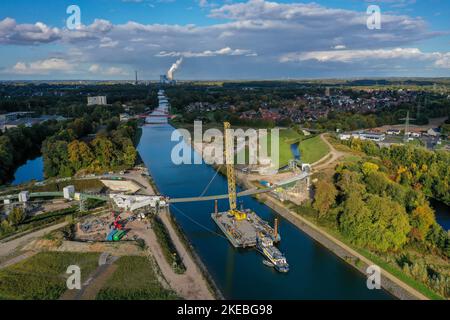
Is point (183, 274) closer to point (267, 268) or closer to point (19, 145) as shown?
point (267, 268)

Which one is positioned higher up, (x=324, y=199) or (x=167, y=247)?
(x=324, y=199)

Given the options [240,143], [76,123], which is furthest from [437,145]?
[76,123]

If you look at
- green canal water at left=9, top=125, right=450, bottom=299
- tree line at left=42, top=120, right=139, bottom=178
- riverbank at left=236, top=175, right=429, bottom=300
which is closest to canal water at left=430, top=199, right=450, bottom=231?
green canal water at left=9, top=125, right=450, bottom=299

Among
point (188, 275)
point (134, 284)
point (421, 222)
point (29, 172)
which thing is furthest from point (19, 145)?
point (421, 222)

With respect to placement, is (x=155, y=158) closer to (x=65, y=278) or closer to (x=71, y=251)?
(x=71, y=251)

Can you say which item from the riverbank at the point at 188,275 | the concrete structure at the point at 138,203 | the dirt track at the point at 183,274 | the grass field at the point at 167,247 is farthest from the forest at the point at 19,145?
the riverbank at the point at 188,275

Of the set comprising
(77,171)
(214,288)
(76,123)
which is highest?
(76,123)

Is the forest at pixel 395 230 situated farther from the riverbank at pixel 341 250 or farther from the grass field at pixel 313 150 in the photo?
the grass field at pixel 313 150
